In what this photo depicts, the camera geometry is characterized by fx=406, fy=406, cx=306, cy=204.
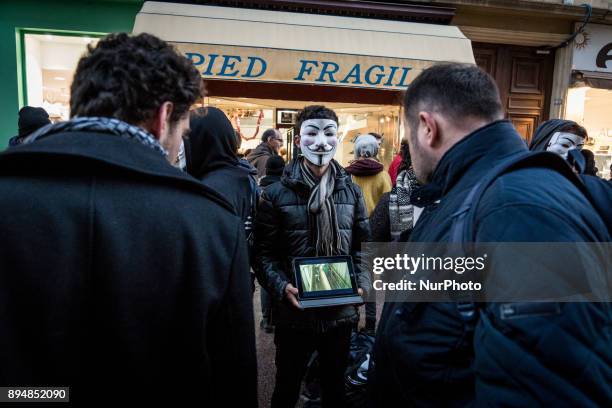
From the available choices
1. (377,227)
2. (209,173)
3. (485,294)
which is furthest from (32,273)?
(377,227)

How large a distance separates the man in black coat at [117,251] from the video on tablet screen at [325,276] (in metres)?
1.13

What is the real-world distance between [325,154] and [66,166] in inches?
71.7

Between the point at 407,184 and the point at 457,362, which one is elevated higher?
the point at 407,184

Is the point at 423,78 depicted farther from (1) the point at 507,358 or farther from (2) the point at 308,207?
(2) the point at 308,207

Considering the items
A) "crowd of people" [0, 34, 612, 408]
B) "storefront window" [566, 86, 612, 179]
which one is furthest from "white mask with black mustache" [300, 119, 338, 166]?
"storefront window" [566, 86, 612, 179]

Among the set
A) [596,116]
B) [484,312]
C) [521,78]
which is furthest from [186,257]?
[596,116]

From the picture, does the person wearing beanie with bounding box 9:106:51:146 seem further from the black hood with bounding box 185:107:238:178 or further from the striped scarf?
the striped scarf

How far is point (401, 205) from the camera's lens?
3.46m

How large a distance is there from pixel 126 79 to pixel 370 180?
337 cm

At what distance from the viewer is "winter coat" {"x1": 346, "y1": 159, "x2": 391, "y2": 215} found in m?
4.14

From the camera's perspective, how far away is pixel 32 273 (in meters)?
0.90

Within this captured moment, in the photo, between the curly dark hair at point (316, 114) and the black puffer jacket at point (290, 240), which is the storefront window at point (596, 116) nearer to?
the curly dark hair at point (316, 114)

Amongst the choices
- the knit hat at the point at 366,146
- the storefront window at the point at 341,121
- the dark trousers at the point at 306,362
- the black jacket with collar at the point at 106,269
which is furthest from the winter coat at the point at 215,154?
the storefront window at the point at 341,121

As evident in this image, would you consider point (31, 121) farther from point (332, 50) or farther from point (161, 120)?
point (332, 50)
